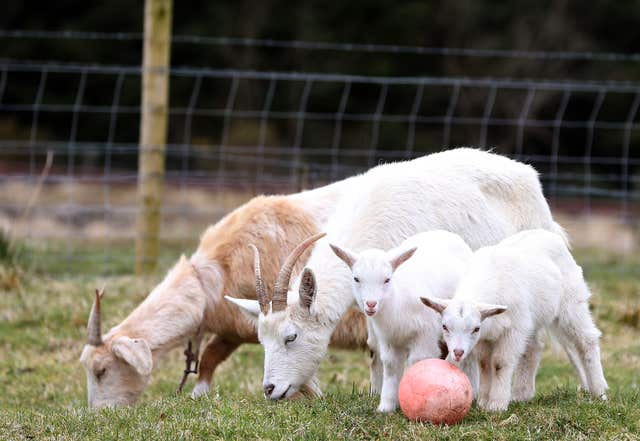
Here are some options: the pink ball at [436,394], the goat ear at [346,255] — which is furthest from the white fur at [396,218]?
the pink ball at [436,394]

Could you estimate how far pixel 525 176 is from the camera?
750 cm

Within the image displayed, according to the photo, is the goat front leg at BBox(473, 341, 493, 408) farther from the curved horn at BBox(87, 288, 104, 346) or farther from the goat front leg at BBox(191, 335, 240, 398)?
the curved horn at BBox(87, 288, 104, 346)

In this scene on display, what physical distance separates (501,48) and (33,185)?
41.7 feet

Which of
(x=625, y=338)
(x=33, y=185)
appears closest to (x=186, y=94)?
(x=33, y=185)

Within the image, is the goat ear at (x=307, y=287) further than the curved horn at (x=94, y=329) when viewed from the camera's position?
No

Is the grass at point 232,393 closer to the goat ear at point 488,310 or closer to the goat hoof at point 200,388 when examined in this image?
the goat hoof at point 200,388

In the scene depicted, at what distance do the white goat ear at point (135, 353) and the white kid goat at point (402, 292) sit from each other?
169cm

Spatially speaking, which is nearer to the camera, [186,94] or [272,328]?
[272,328]

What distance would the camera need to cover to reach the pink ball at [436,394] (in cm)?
560

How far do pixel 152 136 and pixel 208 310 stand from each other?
4.00 meters

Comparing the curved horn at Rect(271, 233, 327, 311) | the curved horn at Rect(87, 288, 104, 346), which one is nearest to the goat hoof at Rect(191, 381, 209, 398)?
the curved horn at Rect(87, 288, 104, 346)

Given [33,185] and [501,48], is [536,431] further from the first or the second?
[501,48]

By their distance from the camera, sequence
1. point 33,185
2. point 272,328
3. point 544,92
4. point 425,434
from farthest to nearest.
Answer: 1. point 544,92
2. point 33,185
3. point 272,328
4. point 425,434

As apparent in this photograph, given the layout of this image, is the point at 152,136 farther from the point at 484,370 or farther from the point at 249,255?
the point at 484,370
